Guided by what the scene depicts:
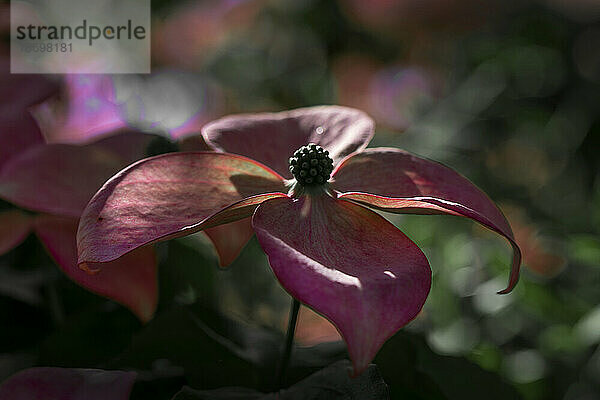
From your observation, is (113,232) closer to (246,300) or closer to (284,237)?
(284,237)

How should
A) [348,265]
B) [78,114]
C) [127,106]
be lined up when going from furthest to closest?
[127,106]
[78,114]
[348,265]

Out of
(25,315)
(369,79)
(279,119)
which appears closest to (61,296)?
(25,315)

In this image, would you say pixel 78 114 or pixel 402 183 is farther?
pixel 78 114

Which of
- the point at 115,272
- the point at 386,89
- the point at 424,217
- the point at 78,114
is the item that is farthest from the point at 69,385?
the point at 386,89

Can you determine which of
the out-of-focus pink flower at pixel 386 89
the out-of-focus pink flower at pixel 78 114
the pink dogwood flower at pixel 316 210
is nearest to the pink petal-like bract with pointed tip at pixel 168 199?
the pink dogwood flower at pixel 316 210

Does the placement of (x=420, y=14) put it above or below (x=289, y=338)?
above

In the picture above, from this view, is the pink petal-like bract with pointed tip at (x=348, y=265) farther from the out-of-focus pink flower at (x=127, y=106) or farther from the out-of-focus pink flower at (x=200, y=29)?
the out-of-focus pink flower at (x=200, y=29)

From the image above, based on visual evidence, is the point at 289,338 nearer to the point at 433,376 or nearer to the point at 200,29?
the point at 433,376
